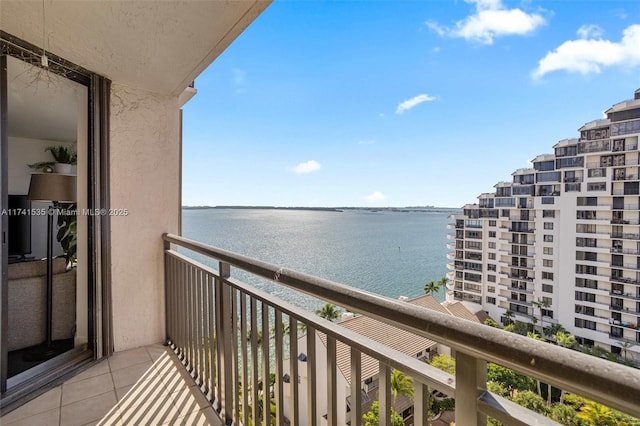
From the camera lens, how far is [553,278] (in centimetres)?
576

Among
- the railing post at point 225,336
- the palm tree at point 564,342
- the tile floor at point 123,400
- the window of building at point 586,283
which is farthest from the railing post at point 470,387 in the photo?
the window of building at point 586,283

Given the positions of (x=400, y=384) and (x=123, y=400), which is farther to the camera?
(x=123, y=400)

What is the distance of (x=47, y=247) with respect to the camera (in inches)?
92.5

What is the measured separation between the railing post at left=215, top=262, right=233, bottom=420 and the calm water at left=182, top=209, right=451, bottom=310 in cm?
593

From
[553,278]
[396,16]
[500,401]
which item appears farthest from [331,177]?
[500,401]

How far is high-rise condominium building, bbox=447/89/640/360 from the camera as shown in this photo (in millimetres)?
4055

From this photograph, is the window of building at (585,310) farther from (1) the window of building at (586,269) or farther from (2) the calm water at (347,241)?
(2) the calm water at (347,241)

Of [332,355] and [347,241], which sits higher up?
[332,355]

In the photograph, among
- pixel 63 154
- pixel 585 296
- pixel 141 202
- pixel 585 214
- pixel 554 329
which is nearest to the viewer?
pixel 141 202

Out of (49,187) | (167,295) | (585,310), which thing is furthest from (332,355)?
(585,310)

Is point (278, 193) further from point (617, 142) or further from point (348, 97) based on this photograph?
point (617, 142)

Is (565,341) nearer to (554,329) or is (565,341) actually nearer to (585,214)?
(585,214)

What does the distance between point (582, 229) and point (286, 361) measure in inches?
198

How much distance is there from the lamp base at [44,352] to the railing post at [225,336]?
1.66m
